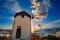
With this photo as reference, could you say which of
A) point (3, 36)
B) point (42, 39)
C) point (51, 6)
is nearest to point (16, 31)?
point (3, 36)

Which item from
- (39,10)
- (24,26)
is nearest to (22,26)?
(24,26)

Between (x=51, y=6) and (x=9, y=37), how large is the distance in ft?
7.19

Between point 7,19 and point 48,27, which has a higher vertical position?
point 7,19

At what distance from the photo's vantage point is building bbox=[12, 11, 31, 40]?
193 inches

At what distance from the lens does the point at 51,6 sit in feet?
16.4

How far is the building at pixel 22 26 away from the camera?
Result: 4910mm

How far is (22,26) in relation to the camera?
5.04 m

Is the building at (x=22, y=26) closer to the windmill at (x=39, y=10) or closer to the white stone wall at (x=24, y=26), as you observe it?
the white stone wall at (x=24, y=26)

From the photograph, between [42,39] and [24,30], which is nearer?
[42,39]

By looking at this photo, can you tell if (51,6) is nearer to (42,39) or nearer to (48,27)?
(48,27)

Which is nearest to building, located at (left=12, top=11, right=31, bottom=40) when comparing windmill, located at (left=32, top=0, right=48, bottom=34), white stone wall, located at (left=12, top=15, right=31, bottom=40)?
white stone wall, located at (left=12, top=15, right=31, bottom=40)

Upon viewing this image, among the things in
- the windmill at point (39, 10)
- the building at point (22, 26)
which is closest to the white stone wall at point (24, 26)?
the building at point (22, 26)

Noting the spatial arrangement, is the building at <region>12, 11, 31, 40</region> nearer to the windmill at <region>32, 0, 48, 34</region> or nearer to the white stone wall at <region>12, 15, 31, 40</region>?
the white stone wall at <region>12, 15, 31, 40</region>

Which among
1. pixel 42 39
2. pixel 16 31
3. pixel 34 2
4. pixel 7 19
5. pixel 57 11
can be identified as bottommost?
pixel 42 39
